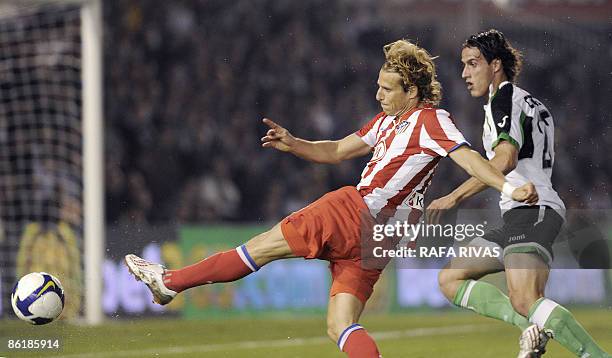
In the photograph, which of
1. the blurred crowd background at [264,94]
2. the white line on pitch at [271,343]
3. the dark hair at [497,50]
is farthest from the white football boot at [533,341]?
the blurred crowd background at [264,94]

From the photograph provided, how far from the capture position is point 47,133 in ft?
45.2

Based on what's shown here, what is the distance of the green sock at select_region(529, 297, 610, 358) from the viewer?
19.9 ft

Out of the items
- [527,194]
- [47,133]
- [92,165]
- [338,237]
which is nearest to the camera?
[527,194]

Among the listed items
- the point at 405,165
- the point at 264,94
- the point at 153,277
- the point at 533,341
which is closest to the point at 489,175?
the point at 405,165

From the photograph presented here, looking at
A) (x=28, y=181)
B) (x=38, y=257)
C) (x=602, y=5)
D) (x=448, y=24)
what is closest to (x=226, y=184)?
(x=28, y=181)

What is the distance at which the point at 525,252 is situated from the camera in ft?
20.2

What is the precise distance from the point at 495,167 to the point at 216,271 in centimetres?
162

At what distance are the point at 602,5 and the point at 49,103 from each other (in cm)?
969

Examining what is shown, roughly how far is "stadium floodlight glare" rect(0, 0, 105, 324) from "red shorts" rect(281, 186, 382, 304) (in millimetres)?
5886

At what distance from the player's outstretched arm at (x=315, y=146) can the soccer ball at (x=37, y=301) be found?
1.59 meters

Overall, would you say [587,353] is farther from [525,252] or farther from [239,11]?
[239,11]

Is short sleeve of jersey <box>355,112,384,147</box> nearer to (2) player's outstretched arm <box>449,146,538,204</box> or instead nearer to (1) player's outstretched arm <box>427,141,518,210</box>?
(1) player's outstretched arm <box>427,141,518,210</box>

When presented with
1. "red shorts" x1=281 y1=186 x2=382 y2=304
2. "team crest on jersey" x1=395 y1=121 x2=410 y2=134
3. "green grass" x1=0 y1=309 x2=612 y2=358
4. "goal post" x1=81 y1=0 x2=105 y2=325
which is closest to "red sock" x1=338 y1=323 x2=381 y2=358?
"red shorts" x1=281 y1=186 x2=382 y2=304

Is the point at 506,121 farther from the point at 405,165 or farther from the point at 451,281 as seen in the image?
the point at 451,281
